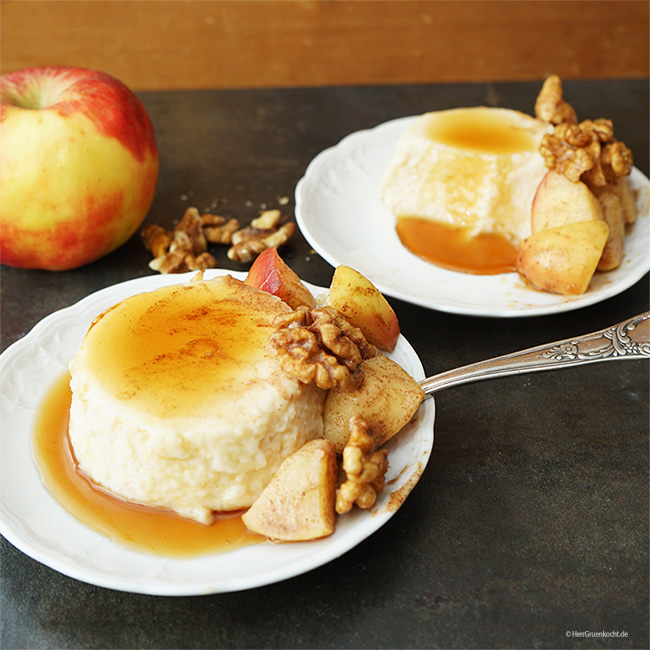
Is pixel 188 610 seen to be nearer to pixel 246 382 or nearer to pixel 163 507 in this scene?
pixel 163 507

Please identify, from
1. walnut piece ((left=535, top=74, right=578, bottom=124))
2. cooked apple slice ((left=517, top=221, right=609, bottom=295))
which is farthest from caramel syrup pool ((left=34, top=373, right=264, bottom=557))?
walnut piece ((left=535, top=74, right=578, bottom=124))

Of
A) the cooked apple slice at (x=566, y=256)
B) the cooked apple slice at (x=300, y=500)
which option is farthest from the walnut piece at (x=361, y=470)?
the cooked apple slice at (x=566, y=256)

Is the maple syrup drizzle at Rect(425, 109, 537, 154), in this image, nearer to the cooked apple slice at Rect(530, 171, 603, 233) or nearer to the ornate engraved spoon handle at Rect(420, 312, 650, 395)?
the cooked apple slice at Rect(530, 171, 603, 233)

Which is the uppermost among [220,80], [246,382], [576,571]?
[246,382]

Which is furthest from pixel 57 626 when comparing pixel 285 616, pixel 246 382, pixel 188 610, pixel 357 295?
pixel 357 295

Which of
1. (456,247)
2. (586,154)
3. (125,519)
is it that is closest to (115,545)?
(125,519)

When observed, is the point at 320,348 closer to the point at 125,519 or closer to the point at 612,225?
the point at 125,519
